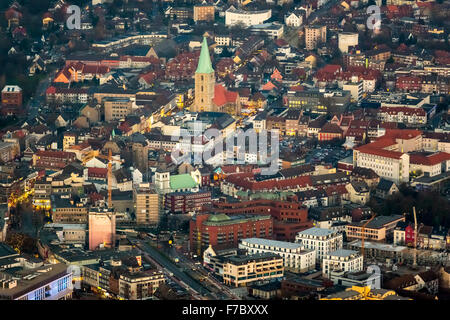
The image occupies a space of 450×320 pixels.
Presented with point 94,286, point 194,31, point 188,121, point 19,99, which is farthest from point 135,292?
point 194,31

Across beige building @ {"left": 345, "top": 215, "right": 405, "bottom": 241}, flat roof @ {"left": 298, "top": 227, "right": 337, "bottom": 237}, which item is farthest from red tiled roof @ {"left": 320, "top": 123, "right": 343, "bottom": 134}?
flat roof @ {"left": 298, "top": 227, "right": 337, "bottom": 237}

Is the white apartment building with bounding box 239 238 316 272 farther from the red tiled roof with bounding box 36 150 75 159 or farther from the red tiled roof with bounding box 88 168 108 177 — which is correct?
the red tiled roof with bounding box 36 150 75 159

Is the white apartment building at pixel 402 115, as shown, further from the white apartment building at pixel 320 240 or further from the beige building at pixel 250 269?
the beige building at pixel 250 269

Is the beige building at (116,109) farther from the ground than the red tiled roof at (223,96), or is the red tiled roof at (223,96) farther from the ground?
the red tiled roof at (223,96)

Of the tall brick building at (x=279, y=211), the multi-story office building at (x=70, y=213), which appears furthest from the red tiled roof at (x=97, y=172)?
the tall brick building at (x=279, y=211)

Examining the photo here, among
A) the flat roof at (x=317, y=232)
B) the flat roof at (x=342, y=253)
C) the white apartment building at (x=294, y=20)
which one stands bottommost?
the flat roof at (x=342, y=253)

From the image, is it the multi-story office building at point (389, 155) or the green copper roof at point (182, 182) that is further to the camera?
the multi-story office building at point (389, 155)

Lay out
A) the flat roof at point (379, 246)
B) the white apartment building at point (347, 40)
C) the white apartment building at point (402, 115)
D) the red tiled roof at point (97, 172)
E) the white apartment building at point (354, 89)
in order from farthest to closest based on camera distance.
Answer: the white apartment building at point (347, 40)
the white apartment building at point (354, 89)
the white apartment building at point (402, 115)
the red tiled roof at point (97, 172)
the flat roof at point (379, 246)
